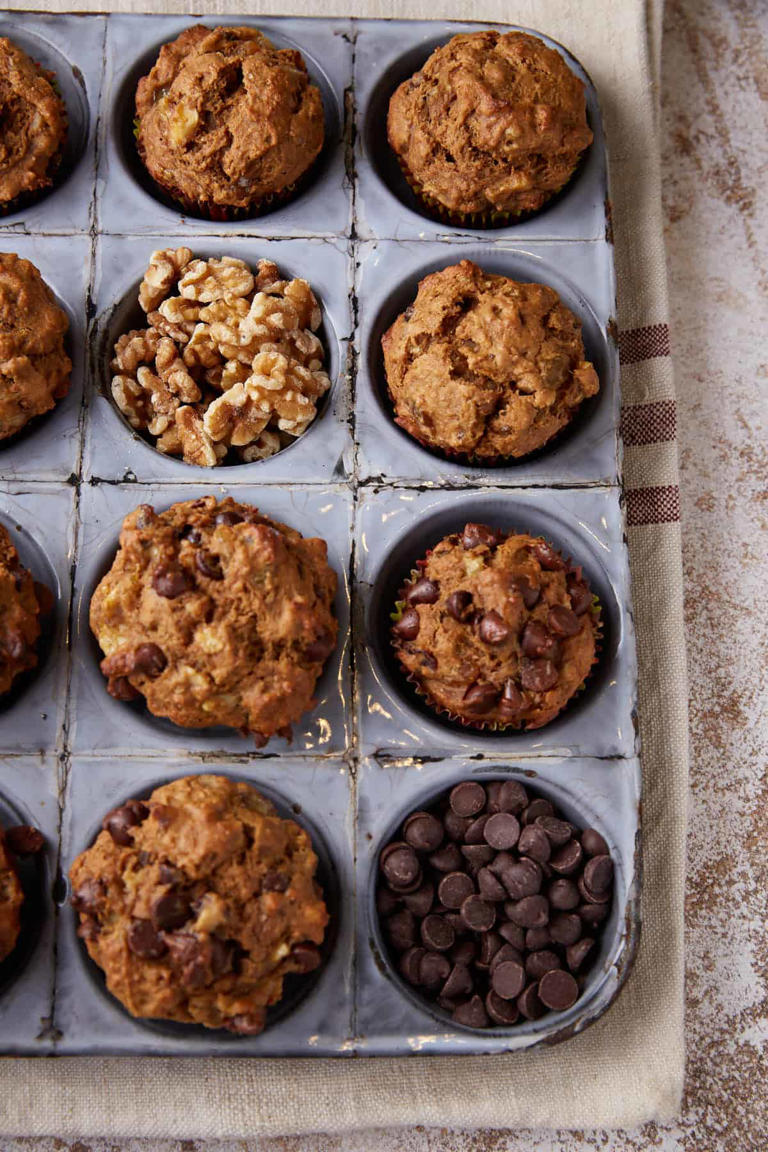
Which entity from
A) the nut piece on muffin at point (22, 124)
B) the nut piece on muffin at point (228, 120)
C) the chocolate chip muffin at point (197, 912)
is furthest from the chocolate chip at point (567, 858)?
the nut piece on muffin at point (22, 124)

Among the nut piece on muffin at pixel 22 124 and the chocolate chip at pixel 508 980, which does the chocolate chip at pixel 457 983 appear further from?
the nut piece on muffin at pixel 22 124

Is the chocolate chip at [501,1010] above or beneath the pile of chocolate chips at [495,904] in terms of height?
beneath

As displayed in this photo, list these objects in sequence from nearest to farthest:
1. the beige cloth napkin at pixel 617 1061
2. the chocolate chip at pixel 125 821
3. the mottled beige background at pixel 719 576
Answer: the chocolate chip at pixel 125 821 → the beige cloth napkin at pixel 617 1061 → the mottled beige background at pixel 719 576

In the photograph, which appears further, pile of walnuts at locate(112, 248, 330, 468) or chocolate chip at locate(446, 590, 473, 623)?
pile of walnuts at locate(112, 248, 330, 468)

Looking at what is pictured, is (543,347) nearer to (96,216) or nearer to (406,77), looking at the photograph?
(406,77)

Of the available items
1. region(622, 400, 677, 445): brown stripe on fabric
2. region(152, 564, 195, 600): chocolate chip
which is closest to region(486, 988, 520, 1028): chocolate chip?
region(152, 564, 195, 600): chocolate chip

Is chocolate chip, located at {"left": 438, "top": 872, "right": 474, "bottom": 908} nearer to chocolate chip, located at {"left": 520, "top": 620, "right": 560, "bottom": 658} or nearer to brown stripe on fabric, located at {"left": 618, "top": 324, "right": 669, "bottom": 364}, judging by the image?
chocolate chip, located at {"left": 520, "top": 620, "right": 560, "bottom": 658}
